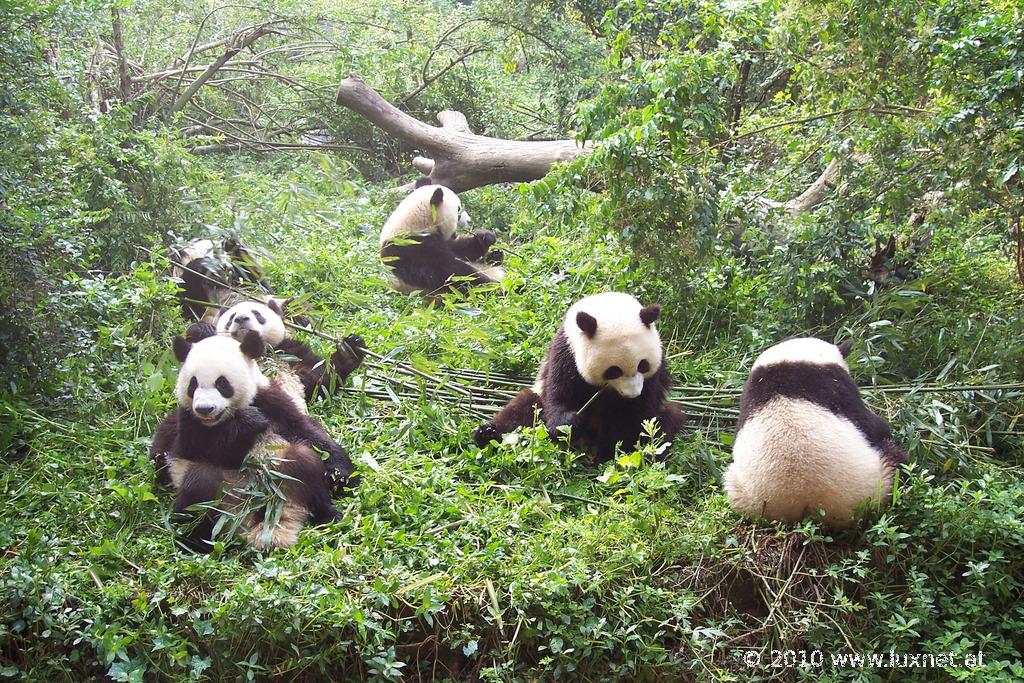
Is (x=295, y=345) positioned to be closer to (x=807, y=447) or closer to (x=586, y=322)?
(x=586, y=322)

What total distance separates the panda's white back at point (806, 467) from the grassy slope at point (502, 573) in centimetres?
12

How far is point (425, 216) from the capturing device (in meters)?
8.26

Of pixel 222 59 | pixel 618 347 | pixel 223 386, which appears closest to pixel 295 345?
pixel 223 386

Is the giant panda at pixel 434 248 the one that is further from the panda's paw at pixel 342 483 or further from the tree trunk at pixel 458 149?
the panda's paw at pixel 342 483

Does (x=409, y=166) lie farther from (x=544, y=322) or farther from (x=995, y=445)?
(x=995, y=445)

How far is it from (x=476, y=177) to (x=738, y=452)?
216 inches

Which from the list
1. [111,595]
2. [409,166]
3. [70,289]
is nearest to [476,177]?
[409,166]

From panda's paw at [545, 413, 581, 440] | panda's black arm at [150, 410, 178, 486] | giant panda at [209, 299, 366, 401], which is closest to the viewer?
panda's black arm at [150, 410, 178, 486]

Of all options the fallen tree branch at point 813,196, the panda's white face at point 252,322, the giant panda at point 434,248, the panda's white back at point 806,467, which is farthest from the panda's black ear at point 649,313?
the giant panda at point 434,248

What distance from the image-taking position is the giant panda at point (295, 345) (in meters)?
5.55

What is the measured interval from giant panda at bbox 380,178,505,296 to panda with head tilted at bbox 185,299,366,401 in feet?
6.73

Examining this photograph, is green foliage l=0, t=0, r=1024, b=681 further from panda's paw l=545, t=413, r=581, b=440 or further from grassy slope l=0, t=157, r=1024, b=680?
panda's paw l=545, t=413, r=581, b=440

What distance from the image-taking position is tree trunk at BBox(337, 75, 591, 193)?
8.74 meters

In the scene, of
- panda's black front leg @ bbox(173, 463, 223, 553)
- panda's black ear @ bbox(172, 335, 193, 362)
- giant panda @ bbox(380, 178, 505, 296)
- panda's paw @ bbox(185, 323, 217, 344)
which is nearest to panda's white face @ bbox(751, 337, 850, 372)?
panda's black front leg @ bbox(173, 463, 223, 553)
